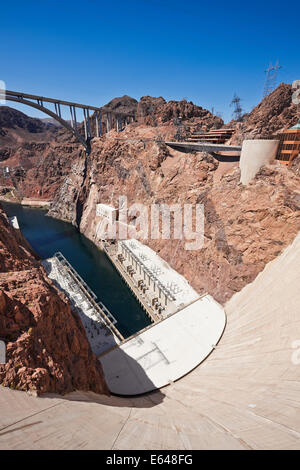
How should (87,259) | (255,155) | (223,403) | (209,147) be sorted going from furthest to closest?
(87,259) < (209,147) < (255,155) < (223,403)

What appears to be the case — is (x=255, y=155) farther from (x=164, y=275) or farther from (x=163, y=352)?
(x=163, y=352)

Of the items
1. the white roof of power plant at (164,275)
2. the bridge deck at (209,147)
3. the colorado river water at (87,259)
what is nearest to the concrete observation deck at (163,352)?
the white roof of power plant at (164,275)

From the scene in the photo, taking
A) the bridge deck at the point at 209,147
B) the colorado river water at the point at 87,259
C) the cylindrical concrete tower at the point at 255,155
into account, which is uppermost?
the bridge deck at the point at 209,147

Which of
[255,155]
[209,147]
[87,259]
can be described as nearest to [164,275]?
[87,259]

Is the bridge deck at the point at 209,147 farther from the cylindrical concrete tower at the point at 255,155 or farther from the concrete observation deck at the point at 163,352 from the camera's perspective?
the concrete observation deck at the point at 163,352

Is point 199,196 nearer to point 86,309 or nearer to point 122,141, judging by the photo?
point 86,309

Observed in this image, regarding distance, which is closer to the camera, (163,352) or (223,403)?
(223,403)

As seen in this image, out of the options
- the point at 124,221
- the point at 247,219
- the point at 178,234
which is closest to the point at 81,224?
the point at 124,221
